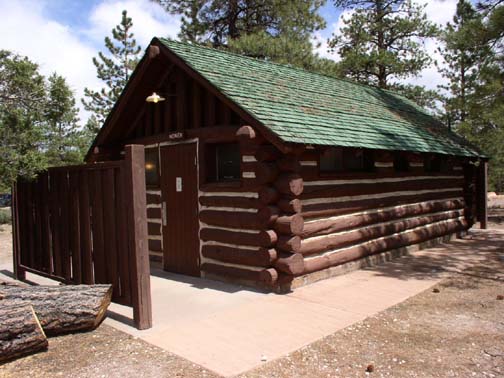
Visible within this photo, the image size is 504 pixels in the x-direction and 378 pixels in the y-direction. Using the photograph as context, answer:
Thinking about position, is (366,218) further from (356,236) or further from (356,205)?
(356,236)

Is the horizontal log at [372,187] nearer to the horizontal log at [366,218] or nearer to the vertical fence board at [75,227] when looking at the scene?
the horizontal log at [366,218]

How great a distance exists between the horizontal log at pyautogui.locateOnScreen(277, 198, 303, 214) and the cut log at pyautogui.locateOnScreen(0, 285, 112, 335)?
→ 2.79m

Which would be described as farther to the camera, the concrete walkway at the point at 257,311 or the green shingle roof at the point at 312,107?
the green shingle roof at the point at 312,107

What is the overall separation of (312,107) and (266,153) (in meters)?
2.22

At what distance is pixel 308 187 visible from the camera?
24.1 ft

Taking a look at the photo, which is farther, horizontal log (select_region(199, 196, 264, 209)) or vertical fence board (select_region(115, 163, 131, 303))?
horizontal log (select_region(199, 196, 264, 209))

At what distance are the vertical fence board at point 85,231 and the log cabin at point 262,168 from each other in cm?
205

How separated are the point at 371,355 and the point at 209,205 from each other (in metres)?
4.08

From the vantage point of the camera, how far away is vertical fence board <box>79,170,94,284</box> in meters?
6.19

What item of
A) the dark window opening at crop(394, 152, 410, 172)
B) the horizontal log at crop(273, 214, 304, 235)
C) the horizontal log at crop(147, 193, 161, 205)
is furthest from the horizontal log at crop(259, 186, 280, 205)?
the dark window opening at crop(394, 152, 410, 172)

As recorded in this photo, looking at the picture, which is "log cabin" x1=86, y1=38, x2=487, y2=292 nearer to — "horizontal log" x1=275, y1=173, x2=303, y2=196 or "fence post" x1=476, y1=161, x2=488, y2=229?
"horizontal log" x1=275, y1=173, x2=303, y2=196

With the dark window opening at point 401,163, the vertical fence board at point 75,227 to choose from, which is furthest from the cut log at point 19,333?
the dark window opening at point 401,163

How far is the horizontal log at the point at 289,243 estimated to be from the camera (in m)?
6.70

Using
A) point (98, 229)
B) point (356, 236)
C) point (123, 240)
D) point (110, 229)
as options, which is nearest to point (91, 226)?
point (98, 229)
